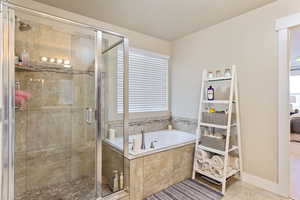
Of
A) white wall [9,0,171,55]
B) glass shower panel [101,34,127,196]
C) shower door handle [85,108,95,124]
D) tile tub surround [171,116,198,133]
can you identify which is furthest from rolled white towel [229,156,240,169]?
white wall [9,0,171,55]

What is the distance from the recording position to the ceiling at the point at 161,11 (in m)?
1.96

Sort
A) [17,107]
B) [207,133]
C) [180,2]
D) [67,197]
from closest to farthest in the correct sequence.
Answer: [17,107], [67,197], [180,2], [207,133]

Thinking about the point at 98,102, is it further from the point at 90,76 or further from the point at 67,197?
the point at 67,197

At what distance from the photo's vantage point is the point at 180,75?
10.2 feet

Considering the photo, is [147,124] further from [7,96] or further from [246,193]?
[7,96]

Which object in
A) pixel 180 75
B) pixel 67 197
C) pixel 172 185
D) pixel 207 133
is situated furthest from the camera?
pixel 180 75

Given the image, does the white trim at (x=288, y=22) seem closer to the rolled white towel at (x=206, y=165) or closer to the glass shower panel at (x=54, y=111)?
the rolled white towel at (x=206, y=165)

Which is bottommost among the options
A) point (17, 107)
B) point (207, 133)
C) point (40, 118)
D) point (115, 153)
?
point (115, 153)

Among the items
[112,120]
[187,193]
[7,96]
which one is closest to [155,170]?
[187,193]

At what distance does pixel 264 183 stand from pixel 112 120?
7.36 feet

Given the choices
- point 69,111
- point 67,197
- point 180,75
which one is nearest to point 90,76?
point 69,111

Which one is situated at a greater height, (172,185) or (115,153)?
(115,153)

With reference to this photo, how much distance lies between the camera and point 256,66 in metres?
2.04

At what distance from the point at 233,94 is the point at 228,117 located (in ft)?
1.31
